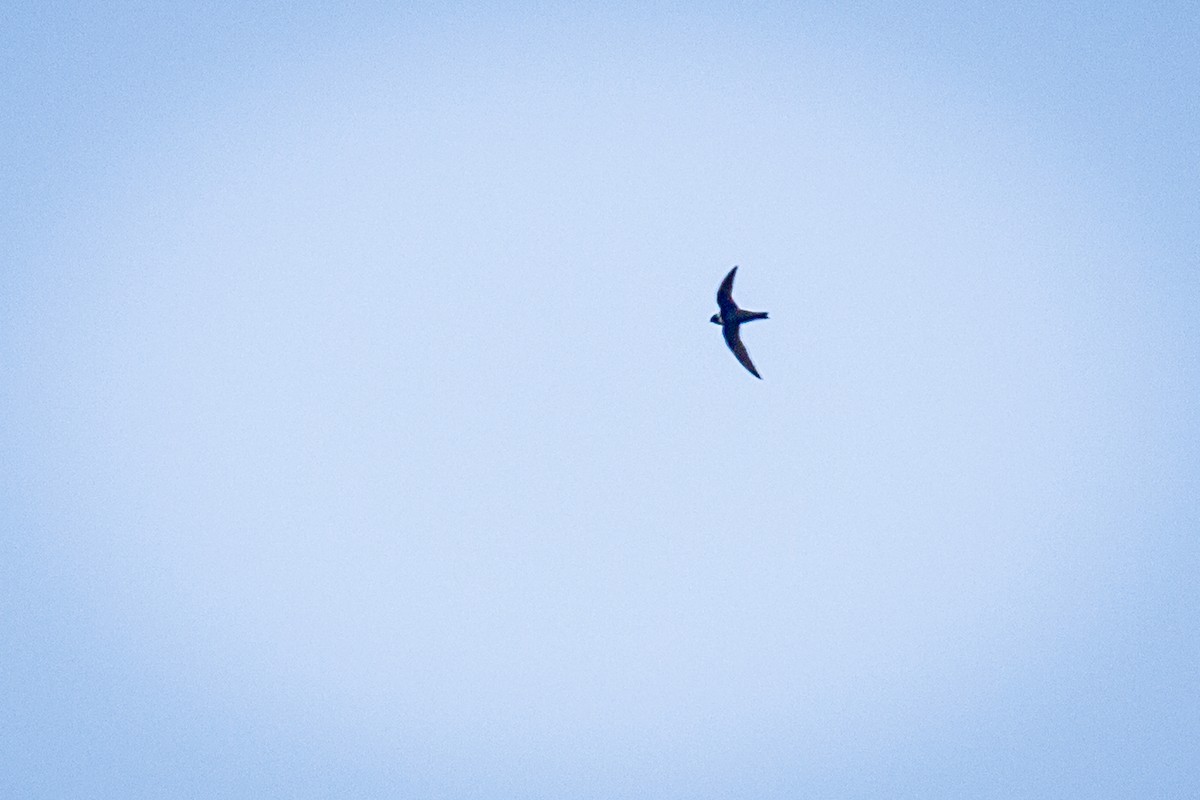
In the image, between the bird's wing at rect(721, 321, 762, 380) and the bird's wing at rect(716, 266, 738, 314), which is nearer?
the bird's wing at rect(716, 266, 738, 314)

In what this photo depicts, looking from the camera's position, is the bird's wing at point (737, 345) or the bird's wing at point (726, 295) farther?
the bird's wing at point (737, 345)

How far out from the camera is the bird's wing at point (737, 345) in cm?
1770

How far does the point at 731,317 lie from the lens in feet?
57.2

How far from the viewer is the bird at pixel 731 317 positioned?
677 inches

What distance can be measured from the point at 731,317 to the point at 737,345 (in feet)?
2.15

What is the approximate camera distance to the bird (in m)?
17.2

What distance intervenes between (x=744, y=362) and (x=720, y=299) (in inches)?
51.6

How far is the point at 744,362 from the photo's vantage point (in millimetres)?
18000

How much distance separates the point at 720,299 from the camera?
17281 mm

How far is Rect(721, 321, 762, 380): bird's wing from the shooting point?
17703 mm

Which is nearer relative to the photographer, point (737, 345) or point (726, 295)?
point (726, 295)
